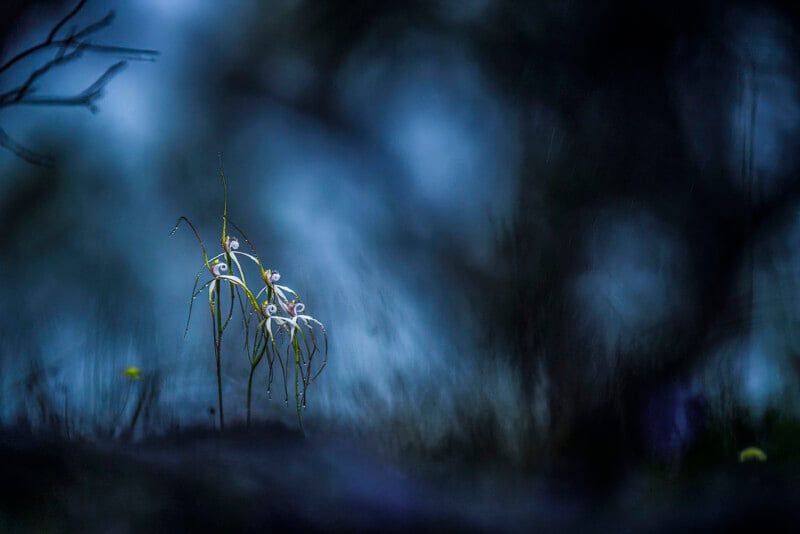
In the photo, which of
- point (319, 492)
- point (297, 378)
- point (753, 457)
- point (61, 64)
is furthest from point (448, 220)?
point (61, 64)

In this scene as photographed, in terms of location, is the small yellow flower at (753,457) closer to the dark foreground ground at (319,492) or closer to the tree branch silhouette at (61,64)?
the dark foreground ground at (319,492)

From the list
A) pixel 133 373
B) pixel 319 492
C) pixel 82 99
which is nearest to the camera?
pixel 319 492

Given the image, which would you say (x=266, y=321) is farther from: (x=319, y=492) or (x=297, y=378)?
(x=319, y=492)

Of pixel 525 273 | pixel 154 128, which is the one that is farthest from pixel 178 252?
pixel 525 273

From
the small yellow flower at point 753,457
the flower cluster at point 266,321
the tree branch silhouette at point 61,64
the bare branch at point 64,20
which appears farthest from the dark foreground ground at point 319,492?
the bare branch at point 64,20

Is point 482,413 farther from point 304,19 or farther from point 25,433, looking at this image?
point 304,19

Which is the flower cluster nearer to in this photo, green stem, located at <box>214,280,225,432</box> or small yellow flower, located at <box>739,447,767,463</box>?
green stem, located at <box>214,280,225,432</box>
